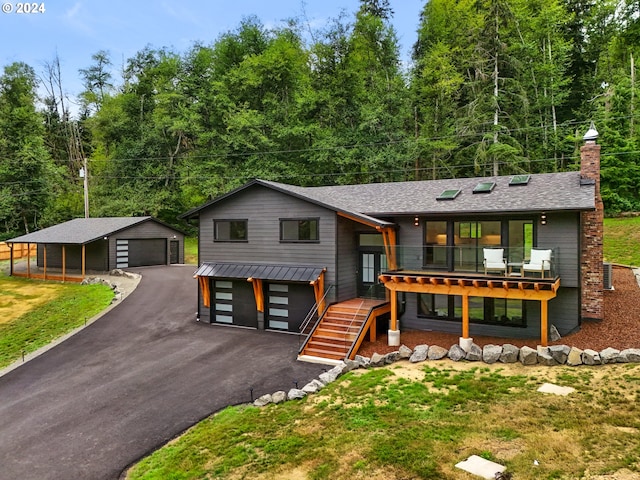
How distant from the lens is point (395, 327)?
1269 centimetres

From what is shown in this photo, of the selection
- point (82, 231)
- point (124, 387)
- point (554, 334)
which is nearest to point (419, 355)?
point (554, 334)

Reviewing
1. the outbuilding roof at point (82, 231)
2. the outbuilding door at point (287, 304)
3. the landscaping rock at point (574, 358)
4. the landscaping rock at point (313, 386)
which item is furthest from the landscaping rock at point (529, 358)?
the outbuilding roof at point (82, 231)

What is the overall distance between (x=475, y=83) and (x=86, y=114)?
45887 mm

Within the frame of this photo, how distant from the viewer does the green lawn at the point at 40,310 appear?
48.3ft

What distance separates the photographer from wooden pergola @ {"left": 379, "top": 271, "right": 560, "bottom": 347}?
10.9 m

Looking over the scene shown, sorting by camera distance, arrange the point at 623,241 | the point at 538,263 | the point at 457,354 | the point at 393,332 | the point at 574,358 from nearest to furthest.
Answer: the point at 574,358
the point at 457,354
the point at 538,263
the point at 393,332
the point at 623,241

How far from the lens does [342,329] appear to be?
12844 mm

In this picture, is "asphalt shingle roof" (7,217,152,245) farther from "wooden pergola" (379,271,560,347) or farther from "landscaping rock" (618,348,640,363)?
"landscaping rock" (618,348,640,363)

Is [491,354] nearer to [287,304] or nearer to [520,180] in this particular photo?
[520,180]

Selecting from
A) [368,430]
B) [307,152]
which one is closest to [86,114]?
[307,152]

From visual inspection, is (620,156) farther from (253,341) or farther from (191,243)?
(191,243)

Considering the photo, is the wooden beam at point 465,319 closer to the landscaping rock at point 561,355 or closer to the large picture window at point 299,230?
the landscaping rock at point 561,355

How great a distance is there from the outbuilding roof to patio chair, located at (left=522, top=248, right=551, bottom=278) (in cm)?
2274

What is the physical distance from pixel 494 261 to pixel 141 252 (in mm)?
22799
